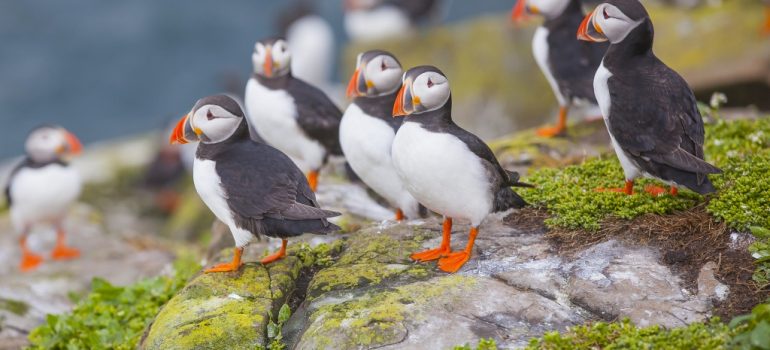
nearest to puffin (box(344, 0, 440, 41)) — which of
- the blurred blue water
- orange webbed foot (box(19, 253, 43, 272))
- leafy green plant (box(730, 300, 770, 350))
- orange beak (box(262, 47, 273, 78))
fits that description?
the blurred blue water

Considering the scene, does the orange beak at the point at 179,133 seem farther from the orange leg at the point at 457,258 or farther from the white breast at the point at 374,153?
the orange leg at the point at 457,258

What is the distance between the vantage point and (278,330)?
4961 mm

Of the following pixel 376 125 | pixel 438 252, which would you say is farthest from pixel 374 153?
pixel 438 252

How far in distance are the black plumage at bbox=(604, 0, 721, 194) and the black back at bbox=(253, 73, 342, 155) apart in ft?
8.18

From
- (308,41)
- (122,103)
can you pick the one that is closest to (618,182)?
(308,41)

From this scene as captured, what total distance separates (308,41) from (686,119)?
10.7m

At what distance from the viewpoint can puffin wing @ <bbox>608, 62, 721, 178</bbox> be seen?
218 inches

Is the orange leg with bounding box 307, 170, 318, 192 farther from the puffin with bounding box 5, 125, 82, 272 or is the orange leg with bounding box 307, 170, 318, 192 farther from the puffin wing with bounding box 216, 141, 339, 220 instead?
the puffin with bounding box 5, 125, 82, 272

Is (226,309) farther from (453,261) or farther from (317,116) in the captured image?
(317,116)

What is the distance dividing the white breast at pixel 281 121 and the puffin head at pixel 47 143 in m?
2.68

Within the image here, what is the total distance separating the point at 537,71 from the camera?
44.4 ft

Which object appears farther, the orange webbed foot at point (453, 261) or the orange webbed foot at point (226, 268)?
the orange webbed foot at point (226, 268)

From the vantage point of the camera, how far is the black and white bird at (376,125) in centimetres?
640

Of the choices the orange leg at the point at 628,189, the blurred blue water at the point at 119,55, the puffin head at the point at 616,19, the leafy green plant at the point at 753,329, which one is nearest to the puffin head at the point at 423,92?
the puffin head at the point at 616,19
